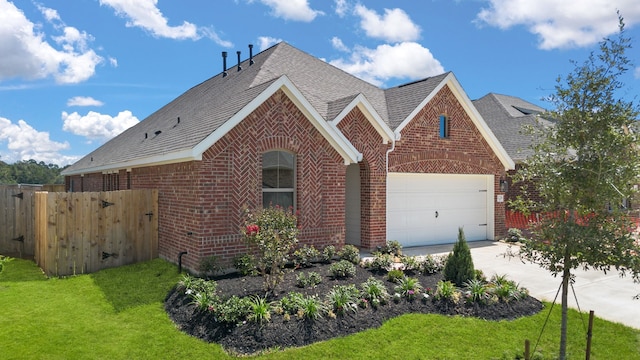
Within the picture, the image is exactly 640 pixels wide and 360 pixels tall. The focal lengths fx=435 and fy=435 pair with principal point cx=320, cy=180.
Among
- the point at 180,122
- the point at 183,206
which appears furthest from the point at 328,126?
the point at 180,122

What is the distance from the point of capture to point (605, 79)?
536 centimetres

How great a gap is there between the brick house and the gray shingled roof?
0.24 ft

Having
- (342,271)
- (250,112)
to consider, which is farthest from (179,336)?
(250,112)

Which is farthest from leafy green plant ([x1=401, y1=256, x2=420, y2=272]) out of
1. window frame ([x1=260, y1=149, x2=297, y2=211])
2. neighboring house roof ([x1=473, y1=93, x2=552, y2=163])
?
neighboring house roof ([x1=473, y1=93, x2=552, y2=163])

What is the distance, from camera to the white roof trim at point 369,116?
12.8 metres

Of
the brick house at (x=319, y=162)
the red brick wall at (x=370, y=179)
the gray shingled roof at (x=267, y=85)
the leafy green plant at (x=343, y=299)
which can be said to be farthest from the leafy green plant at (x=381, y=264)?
the gray shingled roof at (x=267, y=85)

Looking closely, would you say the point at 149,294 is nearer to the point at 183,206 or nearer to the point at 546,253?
the point at 183,206

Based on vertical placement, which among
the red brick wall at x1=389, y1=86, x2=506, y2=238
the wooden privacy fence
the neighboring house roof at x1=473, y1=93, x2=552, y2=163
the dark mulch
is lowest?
the dark mulch

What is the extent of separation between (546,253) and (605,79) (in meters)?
2.27

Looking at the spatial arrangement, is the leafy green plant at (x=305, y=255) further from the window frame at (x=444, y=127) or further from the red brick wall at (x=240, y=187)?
the window frame at (x=444, y=127)

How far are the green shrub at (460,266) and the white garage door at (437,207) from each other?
201 inches

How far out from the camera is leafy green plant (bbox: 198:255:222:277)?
9.02 m

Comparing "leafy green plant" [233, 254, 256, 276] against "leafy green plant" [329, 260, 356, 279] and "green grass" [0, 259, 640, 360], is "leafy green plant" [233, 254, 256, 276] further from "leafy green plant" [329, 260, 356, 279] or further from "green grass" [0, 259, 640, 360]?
"leafy green plant" [329, 260, 356, 279]

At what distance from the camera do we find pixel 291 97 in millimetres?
10375
